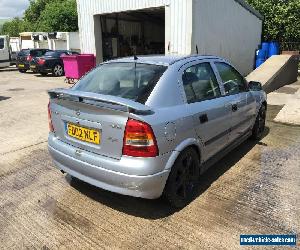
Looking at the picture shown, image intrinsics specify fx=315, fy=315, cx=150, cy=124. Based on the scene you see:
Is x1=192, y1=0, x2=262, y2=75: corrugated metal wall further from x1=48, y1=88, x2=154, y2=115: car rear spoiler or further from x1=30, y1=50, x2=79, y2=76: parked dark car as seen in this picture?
x1=30, y1=50, x2=79, y2=76: parked dark car

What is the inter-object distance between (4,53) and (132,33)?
9.26 metres

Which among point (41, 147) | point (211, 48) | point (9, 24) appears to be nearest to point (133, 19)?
point (211, 48)

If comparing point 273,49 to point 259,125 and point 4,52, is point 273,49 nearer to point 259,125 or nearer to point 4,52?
point 259,125

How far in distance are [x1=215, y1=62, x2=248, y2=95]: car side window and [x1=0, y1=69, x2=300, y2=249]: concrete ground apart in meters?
1.12

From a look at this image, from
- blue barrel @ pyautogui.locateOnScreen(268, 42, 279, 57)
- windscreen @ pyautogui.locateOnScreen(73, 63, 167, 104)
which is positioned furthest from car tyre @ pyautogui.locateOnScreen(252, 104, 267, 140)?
blue barrel @ pyautogui.locateOnScreen(268, 42, 279, 57)

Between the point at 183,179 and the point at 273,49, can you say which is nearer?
the point at 183,179

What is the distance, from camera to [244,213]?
352 cm

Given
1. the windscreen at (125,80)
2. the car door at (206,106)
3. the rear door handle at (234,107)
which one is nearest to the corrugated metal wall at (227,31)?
the rear door handle at (234,107)

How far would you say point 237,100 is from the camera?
4602mm

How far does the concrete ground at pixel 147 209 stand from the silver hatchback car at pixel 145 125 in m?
0.35

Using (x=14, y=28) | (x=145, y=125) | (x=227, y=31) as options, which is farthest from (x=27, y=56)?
(x=14, y=28)

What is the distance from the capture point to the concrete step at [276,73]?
11539 millimetres

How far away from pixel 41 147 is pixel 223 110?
3.37 meters

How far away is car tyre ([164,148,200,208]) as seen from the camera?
11.1 feet
